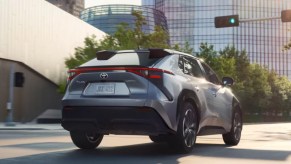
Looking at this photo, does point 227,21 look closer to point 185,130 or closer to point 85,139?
point 85,139

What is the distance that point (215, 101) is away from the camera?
Answer: 8633 mm

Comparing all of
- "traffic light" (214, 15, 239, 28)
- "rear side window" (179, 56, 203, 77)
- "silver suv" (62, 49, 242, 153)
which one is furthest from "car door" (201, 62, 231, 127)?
"traffic light" (214, 15, 239, 28)

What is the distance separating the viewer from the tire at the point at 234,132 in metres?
9.65

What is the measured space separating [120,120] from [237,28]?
4489 inches

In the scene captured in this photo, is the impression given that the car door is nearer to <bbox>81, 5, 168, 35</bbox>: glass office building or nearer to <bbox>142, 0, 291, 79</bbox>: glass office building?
<bbox>81, 5, 168, 35</bbox>: glass office building

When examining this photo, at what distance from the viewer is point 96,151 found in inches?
307

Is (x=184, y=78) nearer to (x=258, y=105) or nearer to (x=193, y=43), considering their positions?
(x=258, y=105)

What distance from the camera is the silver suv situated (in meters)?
6.74

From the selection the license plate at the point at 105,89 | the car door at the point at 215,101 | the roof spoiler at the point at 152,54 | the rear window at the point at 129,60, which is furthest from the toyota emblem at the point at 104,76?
the car door at the point at 215,101

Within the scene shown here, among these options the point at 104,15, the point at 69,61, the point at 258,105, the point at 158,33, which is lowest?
the point at 258,105

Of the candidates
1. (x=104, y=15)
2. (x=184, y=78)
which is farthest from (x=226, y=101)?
(x=104, y=15)

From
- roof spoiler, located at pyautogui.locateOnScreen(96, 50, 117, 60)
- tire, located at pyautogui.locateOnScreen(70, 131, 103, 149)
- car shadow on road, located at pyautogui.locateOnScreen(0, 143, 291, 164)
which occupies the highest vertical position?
roof spoiler, located at pyautogui.locateOnScreen(96, 50, 117, 60)

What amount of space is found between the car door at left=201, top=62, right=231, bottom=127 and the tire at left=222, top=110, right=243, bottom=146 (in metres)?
0.47

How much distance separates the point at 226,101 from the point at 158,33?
27201mm
